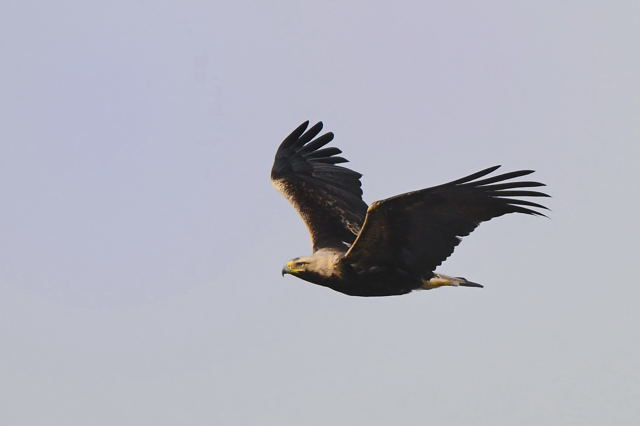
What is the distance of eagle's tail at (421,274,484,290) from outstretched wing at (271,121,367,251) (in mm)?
1933

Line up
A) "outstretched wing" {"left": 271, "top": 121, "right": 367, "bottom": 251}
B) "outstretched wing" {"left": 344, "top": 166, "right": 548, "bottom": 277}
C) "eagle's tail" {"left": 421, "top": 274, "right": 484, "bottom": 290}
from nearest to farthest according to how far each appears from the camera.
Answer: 1. "outstretched wing" {"left": 344, "top": 166, "right": 548, "bottom": 277}
2. "eagle's tail" {"left": 421, "top": 274, "right": 484, "bottom": 290}
3. "outstretched wing" {"left": 271, "top": 121, "right": 367, "bottom": 251}

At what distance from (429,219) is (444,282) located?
1.60 metres

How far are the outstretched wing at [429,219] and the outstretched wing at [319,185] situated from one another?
7.14 ft

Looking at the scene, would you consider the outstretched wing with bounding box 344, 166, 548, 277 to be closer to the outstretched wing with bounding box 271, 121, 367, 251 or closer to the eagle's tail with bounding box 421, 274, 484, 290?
the eagle's tail with bounding box 421, 274, 484, 290

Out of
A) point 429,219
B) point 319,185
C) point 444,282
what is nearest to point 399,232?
point 429,219

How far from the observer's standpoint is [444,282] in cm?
1662

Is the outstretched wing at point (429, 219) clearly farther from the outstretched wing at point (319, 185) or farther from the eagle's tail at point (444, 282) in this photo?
the outstretched wing at point (319, 185)

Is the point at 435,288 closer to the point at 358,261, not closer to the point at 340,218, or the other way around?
the point at 358,261

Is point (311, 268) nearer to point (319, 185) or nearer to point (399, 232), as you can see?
point (399, 232)

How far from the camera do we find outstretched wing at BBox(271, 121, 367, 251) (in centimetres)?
1842

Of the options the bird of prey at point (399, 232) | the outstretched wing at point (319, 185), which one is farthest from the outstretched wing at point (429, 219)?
the outstretched wing at point (319, 185)

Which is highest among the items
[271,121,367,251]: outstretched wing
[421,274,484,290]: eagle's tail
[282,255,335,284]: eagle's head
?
[271,121,367,251]: outstretched wing

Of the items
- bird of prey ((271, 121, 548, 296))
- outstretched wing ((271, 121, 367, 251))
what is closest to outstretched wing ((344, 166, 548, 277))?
bird of prey ((271, 121, 548, 296))

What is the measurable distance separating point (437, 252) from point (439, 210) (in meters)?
0.72
